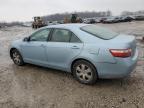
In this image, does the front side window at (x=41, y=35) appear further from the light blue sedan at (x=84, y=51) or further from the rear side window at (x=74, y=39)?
the rear side window at (x=74, y=39)

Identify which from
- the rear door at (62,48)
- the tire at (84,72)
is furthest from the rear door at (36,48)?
the tire at (84,72)

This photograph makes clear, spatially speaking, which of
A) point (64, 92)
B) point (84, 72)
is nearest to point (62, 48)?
point (84, 72)

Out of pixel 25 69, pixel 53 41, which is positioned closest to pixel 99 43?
pixel 53 41

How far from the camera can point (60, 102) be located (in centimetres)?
462

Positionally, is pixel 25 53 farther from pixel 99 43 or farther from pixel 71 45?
pixel 99 43

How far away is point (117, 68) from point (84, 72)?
2.84ft

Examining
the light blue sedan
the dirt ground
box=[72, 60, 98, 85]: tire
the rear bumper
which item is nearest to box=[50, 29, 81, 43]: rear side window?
the light blue sedan

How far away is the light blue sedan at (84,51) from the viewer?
4.84 metres

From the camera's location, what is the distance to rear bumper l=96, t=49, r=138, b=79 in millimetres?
4777

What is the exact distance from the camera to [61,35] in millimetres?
5871

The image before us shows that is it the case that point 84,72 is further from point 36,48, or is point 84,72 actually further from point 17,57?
point 17,57

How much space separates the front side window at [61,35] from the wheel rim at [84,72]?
0.80m

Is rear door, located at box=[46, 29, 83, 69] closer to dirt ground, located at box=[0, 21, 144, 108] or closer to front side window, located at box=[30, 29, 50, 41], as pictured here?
front side window, located at box=[30, 29, 50, 41]

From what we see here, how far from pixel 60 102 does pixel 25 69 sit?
2763 mm
